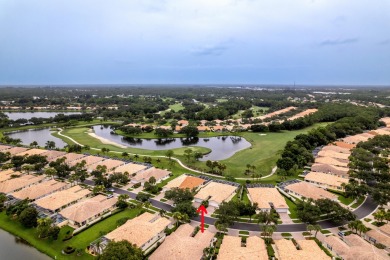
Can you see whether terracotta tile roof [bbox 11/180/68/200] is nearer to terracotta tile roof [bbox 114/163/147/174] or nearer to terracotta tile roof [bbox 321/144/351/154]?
terracotta tile roof [bbox 114/163/147/174]

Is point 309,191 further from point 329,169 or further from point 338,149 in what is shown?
point 338,149

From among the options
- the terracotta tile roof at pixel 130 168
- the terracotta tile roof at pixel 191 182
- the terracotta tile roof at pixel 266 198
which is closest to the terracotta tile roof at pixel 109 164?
the terracotta tile roof at pixel 130 168

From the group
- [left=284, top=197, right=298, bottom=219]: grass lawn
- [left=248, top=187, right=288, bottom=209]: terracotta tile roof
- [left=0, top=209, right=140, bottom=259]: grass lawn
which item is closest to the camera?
Answer: [left=0, top=209, right=140, bottom=259]: grass lawn

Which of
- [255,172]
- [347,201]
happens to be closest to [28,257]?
[255,172]

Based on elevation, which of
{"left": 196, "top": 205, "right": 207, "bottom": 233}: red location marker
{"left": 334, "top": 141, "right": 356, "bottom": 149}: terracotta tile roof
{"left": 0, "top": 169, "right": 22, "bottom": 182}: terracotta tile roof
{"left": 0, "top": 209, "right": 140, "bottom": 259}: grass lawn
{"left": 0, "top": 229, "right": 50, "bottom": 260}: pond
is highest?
{"left": 334, "top": 141, "right": 356, "bottom": 149}: terracotta tile roof

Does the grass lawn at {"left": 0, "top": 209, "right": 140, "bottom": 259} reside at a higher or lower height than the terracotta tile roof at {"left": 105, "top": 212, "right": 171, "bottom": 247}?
lower

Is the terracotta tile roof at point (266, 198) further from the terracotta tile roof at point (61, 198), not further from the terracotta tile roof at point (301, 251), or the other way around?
the terracotta tile roof at point (61, 198)

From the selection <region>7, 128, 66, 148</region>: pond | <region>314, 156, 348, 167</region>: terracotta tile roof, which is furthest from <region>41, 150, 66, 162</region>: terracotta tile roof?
<region>314, 156, 348, 167</region>: terracotta tile roof

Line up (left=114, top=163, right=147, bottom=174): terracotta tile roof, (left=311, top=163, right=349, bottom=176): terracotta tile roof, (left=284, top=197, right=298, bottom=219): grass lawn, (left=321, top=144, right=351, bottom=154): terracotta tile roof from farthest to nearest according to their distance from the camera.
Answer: (left=321, top=144, right=351, bottom=154): terracotta tile roof
(left=114, top=163, right=147, bottom=174): terracotta tile roof
(left=311, top=163, right=349, bottom=176): terracotta tile roof
(left=284, top=197, right=298, bottom=219): grass lawn
